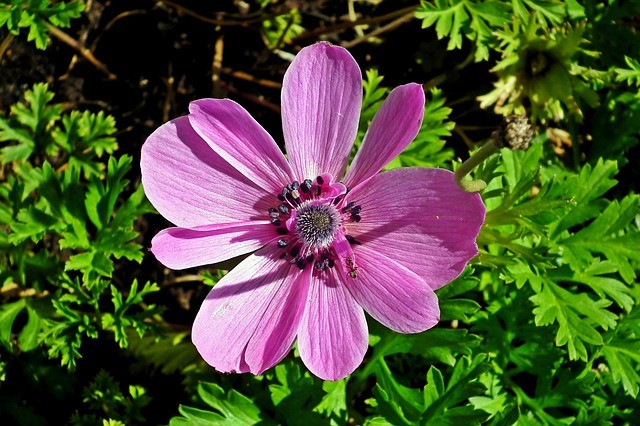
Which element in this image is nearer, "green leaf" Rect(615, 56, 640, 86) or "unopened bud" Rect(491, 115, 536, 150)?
"unopened bud" Rect(491, 115, 536, 150)

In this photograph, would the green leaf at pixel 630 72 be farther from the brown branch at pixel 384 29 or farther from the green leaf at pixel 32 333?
the green leaf at pixel 32 333

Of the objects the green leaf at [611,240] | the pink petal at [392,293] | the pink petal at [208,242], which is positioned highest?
the pink petal at [208,242]

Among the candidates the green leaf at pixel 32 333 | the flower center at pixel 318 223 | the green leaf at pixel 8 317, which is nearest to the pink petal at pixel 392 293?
the flower center at pixel 318 223

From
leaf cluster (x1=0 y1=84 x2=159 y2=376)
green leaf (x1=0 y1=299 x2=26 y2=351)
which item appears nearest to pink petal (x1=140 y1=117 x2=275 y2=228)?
leaf cluster (x1=0 y1=84 x2=159 y2=376)

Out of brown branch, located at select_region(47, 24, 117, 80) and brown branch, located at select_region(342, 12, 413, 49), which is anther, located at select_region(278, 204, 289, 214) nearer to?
brown branch, located at select_region(342, 12, 413, 49)

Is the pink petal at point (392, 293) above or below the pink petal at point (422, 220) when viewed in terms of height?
below
